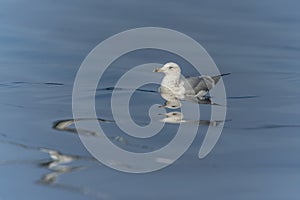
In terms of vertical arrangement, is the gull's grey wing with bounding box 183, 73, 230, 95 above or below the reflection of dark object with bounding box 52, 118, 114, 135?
above

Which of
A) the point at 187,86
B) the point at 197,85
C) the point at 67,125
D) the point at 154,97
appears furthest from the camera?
the point at 187,86

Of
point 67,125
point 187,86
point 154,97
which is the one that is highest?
point 187,86

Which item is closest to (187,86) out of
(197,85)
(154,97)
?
(197,85)

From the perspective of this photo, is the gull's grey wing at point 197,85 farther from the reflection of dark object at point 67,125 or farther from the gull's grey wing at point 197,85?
the reflection of dark object at point 67,125

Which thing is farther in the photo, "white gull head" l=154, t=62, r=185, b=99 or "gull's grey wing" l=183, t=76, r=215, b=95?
"white gull head" l=154, t=62, r=185, b=99

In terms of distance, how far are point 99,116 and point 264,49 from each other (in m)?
5.90

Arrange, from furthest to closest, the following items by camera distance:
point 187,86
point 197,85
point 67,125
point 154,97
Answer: point 187,86
point 197,85
point 154,97
point 67,125

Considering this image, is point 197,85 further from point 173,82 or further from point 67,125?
point 67,125

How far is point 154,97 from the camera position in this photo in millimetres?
9664

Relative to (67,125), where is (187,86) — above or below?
above

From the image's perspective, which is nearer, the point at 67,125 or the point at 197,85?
the point at 67,125

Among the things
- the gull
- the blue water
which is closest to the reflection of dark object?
the blue water

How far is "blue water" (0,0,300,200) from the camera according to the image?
5805 mm

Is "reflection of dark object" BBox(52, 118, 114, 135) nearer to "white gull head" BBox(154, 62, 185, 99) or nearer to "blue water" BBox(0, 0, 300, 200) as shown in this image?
"blue water" BBox(0, 0, 300, 200)
